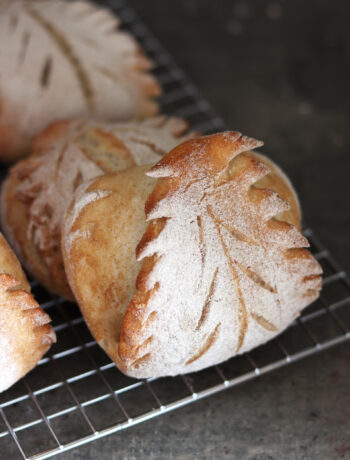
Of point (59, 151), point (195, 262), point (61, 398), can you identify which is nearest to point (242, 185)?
point (195, 262)

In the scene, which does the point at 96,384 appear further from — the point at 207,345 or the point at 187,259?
the point at 187,259

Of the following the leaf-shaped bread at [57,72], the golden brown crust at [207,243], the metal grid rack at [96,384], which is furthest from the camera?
the leaf-shaped bread at [57,72]

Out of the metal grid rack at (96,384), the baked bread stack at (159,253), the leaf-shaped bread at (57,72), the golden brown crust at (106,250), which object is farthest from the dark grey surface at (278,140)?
the leaf-shaped bread at (57,72)

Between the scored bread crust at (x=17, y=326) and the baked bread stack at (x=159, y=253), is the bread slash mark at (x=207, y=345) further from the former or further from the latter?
the scored bread crust at (x=17, y=326)

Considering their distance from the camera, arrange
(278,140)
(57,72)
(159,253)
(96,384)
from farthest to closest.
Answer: (278,140)
(57,72)
(96,384)
(159,253)

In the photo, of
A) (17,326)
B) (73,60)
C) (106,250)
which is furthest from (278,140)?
(17,326)

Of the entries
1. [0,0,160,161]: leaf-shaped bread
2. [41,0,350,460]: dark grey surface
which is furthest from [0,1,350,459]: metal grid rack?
[0,0,160,161]: leaf-shaped bread

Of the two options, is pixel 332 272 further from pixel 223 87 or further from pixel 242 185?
pixel 223 87
